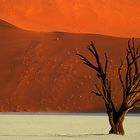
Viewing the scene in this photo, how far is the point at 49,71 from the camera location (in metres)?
92.6

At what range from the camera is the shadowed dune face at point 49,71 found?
85.2m

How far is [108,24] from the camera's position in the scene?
108938 millimetres

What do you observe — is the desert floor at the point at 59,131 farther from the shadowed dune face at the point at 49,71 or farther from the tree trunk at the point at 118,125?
the shadowed dune face at the point at 49,71

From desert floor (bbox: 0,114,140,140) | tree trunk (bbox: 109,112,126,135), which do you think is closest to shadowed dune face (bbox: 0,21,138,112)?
desert floor (bbox: 0,114,140,140)

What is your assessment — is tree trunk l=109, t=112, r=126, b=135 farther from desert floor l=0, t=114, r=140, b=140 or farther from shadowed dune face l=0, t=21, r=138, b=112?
shadowed dune face l=0, t=21, r=138, b=112

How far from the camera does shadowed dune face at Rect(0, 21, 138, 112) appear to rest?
3356 inches

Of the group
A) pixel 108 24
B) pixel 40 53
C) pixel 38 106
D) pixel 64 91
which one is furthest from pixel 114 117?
pixel 108 24

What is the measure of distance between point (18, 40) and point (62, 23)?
41.0 ft

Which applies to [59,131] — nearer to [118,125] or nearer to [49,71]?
[118,125]

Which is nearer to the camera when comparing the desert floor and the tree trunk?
the desert floor

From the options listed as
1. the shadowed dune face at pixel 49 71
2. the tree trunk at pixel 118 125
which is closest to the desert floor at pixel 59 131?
the tree trunk at pixel 118 125

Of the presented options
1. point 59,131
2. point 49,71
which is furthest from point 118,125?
point 49,71

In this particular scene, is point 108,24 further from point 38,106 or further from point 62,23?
point 38,106

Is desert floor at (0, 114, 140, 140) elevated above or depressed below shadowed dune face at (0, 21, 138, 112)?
above
